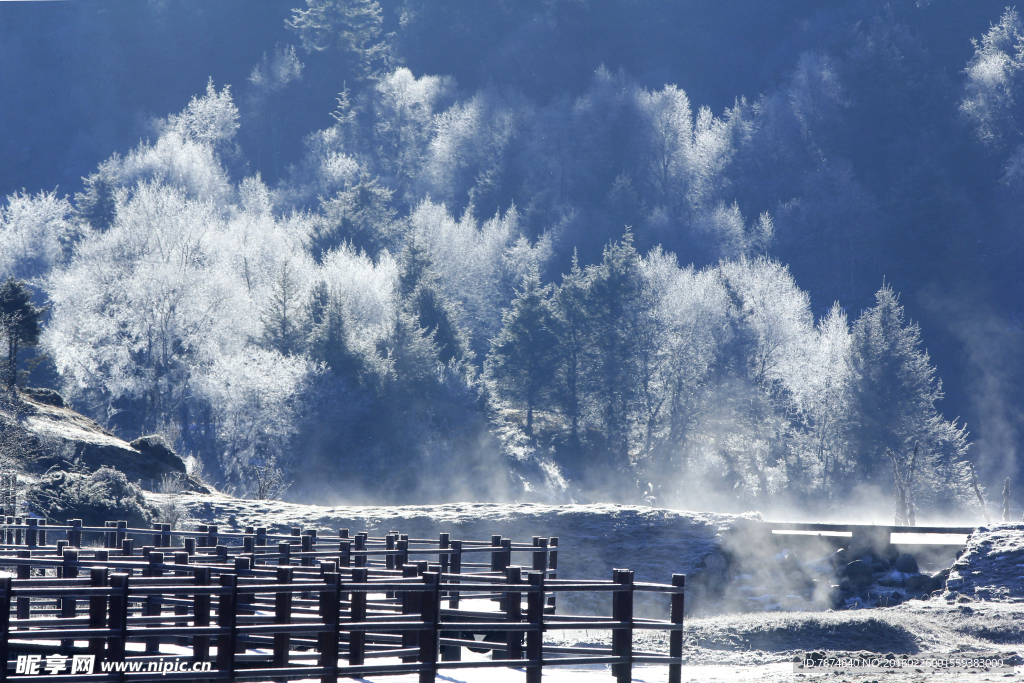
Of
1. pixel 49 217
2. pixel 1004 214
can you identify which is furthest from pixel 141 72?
pixel 1004 214

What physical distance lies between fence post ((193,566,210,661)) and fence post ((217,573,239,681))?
675 mm

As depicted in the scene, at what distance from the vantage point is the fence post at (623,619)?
8.96 metres

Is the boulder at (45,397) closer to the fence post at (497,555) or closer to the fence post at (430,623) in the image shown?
the fence post at (497,555)

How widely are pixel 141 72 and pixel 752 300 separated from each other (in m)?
63.7

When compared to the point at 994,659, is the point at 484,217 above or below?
above

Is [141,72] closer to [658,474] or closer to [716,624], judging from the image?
[658,474]

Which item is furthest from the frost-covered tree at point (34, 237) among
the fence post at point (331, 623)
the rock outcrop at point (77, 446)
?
the fence post at point (331, 623)

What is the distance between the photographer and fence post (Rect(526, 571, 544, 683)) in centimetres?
838

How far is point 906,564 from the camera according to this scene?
75.4 ft

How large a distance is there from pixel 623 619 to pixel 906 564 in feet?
52.9

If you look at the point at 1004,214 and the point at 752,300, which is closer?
the point at 752,300

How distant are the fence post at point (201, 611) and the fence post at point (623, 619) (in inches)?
132

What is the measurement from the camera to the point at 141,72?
96.8 metres

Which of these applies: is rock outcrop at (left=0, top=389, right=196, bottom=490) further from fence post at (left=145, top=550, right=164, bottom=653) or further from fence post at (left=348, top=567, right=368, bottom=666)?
fence post at (left=348, top=567, right=368, bottom=666)
